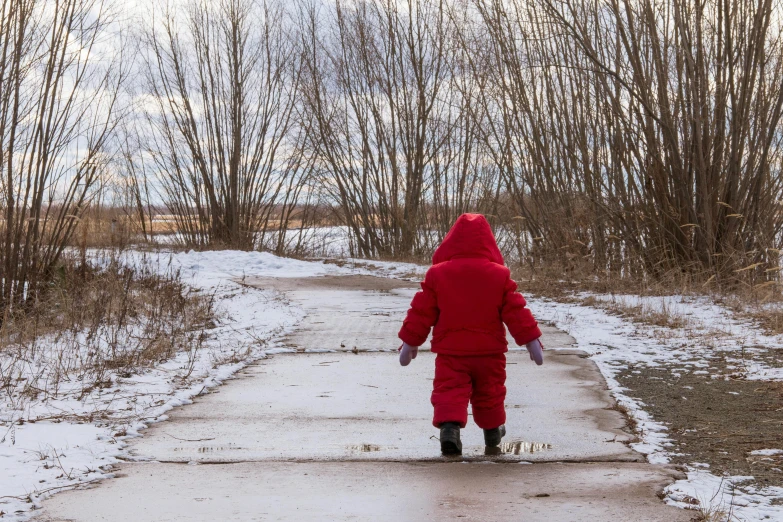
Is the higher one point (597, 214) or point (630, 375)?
point (597, 214)

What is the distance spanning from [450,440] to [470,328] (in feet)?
2.06

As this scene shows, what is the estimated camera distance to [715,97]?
12312mm

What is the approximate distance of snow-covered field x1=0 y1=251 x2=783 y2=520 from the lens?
3.81 meters

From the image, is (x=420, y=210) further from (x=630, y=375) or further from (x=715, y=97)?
(x=630, y=375)

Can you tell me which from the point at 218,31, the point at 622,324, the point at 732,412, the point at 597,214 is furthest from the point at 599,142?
the point at 218,31

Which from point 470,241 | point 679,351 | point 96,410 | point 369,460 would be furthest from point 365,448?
point 679,351

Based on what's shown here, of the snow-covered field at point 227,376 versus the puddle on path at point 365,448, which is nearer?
the snow-covered field at point 227,376

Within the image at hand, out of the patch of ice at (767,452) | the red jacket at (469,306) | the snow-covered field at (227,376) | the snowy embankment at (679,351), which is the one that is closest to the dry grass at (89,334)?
the snow-covered field at (227,376)

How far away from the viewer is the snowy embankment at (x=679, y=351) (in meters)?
3.58

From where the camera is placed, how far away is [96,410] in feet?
18.4

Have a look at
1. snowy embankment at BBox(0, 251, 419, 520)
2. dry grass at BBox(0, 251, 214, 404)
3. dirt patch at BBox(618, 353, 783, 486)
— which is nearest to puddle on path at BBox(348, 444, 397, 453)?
snowy embankment at BBox(0, 251, 419, 520)

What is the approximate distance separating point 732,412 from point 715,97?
811cm

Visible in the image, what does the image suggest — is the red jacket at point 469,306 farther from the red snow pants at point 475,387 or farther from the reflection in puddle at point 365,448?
the reflection in puddle at point 365,448

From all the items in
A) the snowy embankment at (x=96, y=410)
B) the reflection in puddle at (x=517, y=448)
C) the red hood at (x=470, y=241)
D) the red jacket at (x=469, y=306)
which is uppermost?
the red hood at (x=470, y=241)
